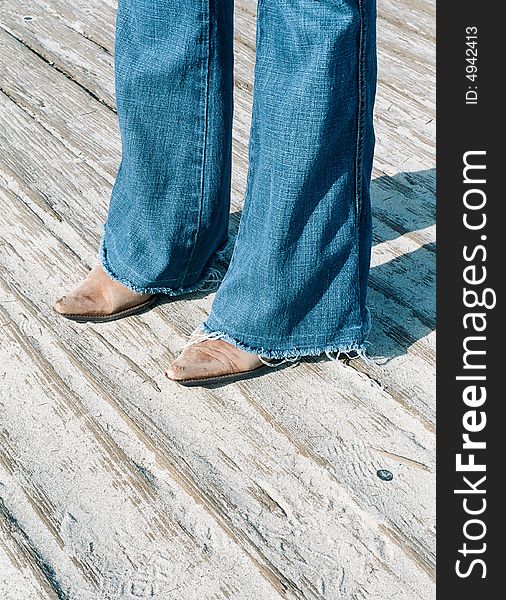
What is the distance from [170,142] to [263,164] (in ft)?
0.64

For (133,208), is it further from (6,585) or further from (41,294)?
(6,585)

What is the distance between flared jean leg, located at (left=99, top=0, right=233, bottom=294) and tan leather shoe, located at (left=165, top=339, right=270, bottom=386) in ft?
0.61

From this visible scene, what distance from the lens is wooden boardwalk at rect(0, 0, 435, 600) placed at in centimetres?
125

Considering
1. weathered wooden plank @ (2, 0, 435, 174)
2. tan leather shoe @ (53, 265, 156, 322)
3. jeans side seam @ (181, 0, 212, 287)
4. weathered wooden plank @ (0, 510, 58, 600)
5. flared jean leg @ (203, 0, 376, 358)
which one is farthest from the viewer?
weathered wooden plank @ (2, 0, 435, 174)

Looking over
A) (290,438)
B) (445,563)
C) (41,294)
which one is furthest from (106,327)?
(445,563)

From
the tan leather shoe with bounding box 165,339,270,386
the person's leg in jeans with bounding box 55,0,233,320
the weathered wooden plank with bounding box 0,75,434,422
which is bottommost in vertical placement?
the weathered wooden plank with bounding box 0,75,434,422

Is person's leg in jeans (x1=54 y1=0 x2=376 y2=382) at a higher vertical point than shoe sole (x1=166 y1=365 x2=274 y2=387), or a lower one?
higher

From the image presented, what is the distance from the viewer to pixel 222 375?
155 centimetres

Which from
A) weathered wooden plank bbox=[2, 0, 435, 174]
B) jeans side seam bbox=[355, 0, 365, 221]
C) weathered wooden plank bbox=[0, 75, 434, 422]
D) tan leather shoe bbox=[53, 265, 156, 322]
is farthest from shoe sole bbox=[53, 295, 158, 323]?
weathered wooden plank bbox=[2, 0, 435, 174]

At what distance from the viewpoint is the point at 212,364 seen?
1544mm

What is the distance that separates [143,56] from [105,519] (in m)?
0.68

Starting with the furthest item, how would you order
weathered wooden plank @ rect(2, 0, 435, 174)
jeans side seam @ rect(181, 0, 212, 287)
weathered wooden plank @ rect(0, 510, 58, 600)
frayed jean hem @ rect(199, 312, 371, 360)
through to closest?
weathered wooden plank @ rect(2, 0, 435, 174) < frayed jean hem @ rect(199, 312, 371, 360) < jeans side seam @ rect(181, 0, 212, 287) < weathered wooden plank @ rect(0, 510, 58, 600)

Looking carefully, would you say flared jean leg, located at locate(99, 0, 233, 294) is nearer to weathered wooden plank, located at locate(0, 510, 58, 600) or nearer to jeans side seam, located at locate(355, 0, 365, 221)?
jeans side seam, located at locate(355, 0, 365, 221)

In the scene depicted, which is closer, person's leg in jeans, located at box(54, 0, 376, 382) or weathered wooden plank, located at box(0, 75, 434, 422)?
person's leg in jeans, located at box(54, 0, 376, 382)
